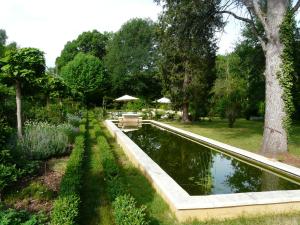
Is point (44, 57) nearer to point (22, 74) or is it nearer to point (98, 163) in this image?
point (22, 74)

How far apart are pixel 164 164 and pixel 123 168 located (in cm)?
124

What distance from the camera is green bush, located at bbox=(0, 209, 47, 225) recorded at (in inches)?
175

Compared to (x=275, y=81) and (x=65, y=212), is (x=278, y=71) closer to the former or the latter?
(x=275, y=81)

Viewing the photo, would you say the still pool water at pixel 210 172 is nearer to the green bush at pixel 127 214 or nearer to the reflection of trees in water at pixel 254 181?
the reflection of trees in water at pixel 254 181

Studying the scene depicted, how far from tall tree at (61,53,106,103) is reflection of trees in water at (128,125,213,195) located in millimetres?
29756

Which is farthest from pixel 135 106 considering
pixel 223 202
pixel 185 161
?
pixel 223 202

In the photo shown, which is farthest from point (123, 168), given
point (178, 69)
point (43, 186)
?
point (178, 69)

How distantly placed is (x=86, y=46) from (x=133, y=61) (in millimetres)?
10338

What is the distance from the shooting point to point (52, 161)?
371 inches

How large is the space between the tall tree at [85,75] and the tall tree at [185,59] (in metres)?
21.4

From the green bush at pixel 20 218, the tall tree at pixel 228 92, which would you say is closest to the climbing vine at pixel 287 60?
the green bush at pixel 20 218

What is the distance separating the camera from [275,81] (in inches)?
416

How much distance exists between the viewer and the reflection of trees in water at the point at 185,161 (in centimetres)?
752

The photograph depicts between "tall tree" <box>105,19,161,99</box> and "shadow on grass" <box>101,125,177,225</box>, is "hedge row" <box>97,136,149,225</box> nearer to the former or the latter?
"shadow on grass" <box>101,125,177,225</box>
